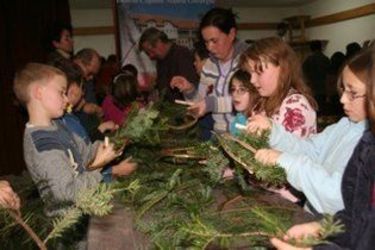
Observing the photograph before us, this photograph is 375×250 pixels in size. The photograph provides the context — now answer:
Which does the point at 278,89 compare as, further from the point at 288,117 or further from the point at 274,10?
the point at 274,10

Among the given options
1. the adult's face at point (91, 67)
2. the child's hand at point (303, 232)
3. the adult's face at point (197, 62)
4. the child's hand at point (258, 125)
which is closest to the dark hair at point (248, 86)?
the child's hand at point (258, 125)

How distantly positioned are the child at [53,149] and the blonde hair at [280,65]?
772 millimetres

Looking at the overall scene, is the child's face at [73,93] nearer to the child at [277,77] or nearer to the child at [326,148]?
the child at [277,77]

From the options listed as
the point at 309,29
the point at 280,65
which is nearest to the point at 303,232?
the point at 280,65

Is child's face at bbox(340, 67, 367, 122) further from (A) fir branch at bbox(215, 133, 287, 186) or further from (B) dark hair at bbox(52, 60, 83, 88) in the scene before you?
(B) dark hair at bbox(52, 60, 83, 88)

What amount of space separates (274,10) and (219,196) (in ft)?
40.9

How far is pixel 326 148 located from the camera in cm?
193

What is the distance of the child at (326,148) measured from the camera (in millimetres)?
1470

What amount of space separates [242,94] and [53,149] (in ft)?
3.81

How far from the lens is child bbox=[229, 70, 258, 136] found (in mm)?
2691

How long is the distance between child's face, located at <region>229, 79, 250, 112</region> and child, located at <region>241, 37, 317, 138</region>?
12.3 inches

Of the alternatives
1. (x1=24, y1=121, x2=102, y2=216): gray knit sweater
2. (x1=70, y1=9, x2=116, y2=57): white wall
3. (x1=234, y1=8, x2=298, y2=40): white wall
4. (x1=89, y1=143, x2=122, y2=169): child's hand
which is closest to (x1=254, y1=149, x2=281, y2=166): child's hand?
(x1=24, y1=121, x2=102, y2=216): gray knit sweater

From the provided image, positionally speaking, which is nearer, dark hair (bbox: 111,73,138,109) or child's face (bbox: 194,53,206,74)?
dark hair (bbox: 111,73,138,109)

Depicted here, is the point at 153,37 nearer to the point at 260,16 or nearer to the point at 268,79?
the point at 268,79
